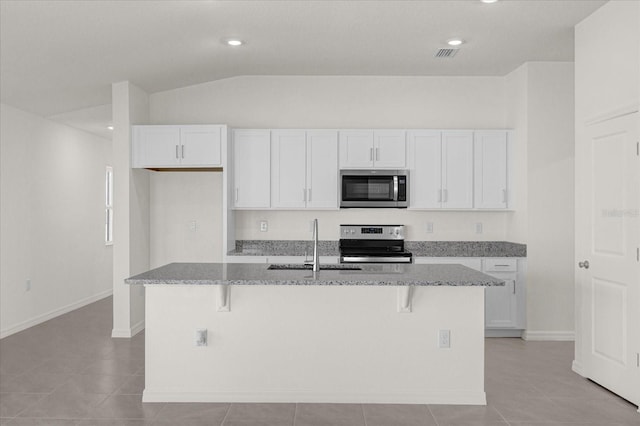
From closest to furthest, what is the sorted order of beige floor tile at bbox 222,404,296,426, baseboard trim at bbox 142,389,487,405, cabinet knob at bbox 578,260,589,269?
1. beige floor tile at bbox 222,404,296,426
2. baseboard trim at bbox 142,389,487,405
3. cabinet knob at bbox 578,260,589,269

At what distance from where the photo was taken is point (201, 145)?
554 centimetres

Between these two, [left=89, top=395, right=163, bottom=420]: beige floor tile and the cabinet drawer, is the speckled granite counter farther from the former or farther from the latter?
[left=89, top=395, right=163, bottom=420]: beige floor tile

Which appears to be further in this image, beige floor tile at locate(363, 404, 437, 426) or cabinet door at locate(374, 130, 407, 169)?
cabinet door at locate(374, 130, 407, 169)

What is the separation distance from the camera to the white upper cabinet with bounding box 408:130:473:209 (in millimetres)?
5676

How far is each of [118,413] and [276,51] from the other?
339 cm

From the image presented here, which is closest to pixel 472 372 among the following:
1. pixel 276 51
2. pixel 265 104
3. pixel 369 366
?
pixel 369 366

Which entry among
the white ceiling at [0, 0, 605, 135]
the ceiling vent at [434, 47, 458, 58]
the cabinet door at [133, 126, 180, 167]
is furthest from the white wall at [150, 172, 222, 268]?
the ceiling vent at [434, 47, 458, 58]

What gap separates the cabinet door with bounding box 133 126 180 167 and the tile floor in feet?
6.28

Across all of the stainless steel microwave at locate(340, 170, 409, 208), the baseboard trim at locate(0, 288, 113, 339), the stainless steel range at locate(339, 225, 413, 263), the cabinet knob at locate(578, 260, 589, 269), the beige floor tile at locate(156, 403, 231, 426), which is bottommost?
the beige floor tile at locate(156, 403, 231, 426)

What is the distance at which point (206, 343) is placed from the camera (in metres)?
3.58

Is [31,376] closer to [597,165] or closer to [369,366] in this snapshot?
[369,366]

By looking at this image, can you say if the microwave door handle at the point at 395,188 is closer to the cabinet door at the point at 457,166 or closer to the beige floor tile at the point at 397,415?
the cabinet door at the point at 457,166

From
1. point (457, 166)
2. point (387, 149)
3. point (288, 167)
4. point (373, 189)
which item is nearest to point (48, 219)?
point (288, 167)

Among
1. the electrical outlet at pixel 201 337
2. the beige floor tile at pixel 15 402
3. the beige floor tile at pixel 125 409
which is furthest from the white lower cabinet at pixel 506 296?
the beige floor tile at pixel 15 402
